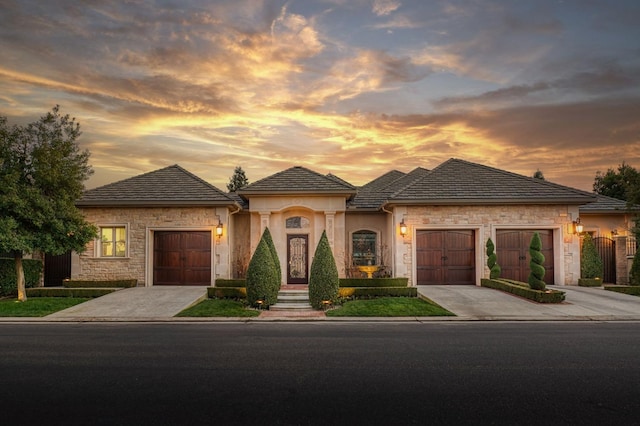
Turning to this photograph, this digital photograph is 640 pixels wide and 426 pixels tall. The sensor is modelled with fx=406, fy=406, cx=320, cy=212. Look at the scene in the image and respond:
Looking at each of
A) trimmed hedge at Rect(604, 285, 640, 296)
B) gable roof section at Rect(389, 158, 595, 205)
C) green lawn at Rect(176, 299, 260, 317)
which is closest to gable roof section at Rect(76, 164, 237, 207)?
green lawn at Rect(176, 299, 260, 317)

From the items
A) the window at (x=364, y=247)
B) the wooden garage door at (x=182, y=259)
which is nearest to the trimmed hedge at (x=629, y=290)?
the window at (x=364, y=247)

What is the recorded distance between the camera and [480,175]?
20578 mm

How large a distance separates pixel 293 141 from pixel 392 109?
6097 millimetres

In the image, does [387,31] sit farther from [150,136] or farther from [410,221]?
A: [150,136]

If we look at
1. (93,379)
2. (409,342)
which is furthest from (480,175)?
(93,379)

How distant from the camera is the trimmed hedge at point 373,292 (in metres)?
15.9

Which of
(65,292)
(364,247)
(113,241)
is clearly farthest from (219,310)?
(364,247)

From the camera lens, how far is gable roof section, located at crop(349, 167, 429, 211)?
2144cm

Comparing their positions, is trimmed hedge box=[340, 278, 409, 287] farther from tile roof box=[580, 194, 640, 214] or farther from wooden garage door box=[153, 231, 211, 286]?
tile roof box=[580, 194, 640, 214]

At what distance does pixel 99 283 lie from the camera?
1834 centimetres

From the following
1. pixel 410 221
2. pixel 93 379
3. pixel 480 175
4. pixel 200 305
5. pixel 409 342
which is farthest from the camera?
pixel 480 175

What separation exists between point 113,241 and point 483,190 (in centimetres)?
1804

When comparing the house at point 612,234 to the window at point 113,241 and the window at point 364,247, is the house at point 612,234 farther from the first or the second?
the window at point 113,241

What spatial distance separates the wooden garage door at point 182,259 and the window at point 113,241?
1.59 metres
